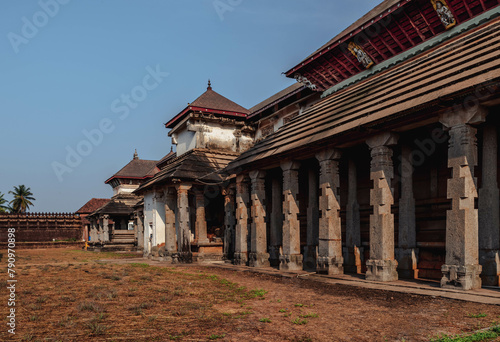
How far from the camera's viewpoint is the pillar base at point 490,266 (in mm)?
8930

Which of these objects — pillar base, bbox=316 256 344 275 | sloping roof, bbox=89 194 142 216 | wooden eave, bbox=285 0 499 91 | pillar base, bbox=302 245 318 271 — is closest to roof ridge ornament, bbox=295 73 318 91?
wooden eave, bbox=285 0 499 91

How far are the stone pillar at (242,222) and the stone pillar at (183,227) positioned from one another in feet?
12.4

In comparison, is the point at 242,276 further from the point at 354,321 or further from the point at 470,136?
the point at 470,136

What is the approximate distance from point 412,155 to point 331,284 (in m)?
4.43

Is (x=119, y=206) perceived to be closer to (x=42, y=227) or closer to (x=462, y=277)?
(x=42, y=227)

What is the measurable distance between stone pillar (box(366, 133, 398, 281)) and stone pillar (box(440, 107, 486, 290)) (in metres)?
1.82

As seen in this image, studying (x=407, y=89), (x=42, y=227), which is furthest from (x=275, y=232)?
(x=42, y=227)

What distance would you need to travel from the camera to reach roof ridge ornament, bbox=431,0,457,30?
11703mm

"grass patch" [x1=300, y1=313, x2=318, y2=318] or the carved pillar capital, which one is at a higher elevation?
the carved pillar capital

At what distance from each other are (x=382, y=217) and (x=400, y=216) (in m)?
1.22

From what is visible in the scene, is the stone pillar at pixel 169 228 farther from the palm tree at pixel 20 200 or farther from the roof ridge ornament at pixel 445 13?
the palm tree at pixel 20 200

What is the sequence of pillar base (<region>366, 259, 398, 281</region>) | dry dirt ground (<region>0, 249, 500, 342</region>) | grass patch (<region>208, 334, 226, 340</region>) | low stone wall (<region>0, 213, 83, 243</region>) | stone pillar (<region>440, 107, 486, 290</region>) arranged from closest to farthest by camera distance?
grass patch (<region>208, 334, 226, 340</region>), dry dirt ground (<region>0, 249, 500, 342</region>), stone pillar (<region>440, 107, 486, 290</region>), pillar base (<region>366, 259, 398, 281</region>), low stone wall (<region>0, 213, 83, 243</region>)

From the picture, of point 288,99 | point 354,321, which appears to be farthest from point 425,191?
point 288,99

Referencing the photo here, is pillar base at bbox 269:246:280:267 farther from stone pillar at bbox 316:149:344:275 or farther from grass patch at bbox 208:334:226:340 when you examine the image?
grass patch at bbox 208:334:226:340
